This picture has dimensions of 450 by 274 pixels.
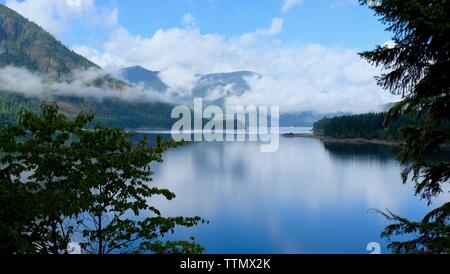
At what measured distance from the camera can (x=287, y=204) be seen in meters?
57.0

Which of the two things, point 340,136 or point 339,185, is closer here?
point 339,185

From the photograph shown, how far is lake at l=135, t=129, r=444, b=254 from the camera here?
131 feet

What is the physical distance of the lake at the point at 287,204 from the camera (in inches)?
1574

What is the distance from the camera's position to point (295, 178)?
82188 millimetres

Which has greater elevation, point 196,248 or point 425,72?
point 425,72

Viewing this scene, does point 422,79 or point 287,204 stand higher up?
point 422,79

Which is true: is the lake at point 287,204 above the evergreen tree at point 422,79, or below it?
below

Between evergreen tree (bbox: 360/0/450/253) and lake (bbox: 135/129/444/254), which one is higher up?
evergreen tree (bbox: 360/0/450/253)

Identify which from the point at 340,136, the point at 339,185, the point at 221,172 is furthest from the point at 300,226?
the point at 340,136

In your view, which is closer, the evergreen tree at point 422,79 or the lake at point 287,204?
the evergreen tree at point 422,79

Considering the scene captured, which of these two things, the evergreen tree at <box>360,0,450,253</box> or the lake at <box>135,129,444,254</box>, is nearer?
the evergreen tree at <box>360,0,450,253</box>
